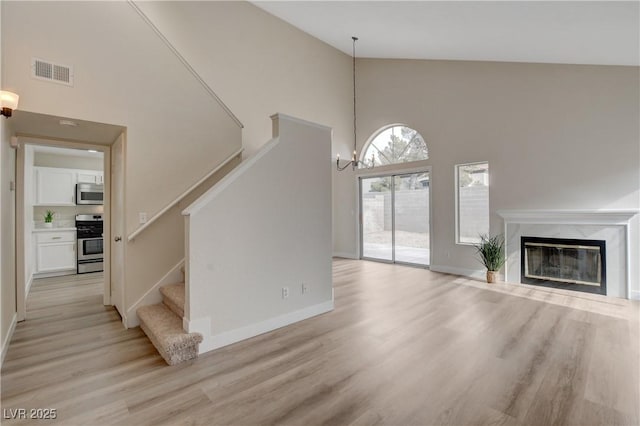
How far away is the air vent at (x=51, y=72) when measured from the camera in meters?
2.73

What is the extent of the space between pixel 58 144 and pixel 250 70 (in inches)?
130

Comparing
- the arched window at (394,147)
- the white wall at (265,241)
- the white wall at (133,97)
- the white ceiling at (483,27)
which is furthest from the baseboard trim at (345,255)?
the white ceiling at (483,27)

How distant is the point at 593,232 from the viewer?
4.56m

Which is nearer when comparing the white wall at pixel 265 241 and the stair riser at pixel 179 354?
the stair riser at pixel 179 354

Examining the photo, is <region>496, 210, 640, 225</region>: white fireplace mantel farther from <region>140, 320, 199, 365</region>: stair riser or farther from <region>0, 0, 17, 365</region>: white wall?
<region>0, 0, 17, 365</region>: white wall

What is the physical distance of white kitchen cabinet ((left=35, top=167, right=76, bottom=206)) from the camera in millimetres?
6188

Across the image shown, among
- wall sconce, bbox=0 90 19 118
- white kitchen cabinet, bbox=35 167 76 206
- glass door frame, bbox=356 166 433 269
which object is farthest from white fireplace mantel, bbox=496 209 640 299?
white kitchen cabinet, bbox=35 167 76 206

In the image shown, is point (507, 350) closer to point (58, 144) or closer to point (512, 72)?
point (512, 72)

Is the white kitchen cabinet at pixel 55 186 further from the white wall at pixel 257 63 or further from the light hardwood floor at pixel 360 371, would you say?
the white wall at pixel 257 63

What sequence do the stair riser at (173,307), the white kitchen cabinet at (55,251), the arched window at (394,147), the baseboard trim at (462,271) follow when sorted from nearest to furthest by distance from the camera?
the stair riser at (173,307) < the baseboard trim at (462,271) < the white kitchen cabinet at (55,251) < the arched window at (394,147)

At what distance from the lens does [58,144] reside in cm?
363

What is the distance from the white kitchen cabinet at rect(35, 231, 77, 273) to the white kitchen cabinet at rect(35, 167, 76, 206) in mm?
734

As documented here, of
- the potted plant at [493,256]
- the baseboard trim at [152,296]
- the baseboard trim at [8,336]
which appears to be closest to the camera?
the baseboard trim at [8,336]

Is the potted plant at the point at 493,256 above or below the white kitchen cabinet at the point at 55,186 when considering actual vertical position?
below
